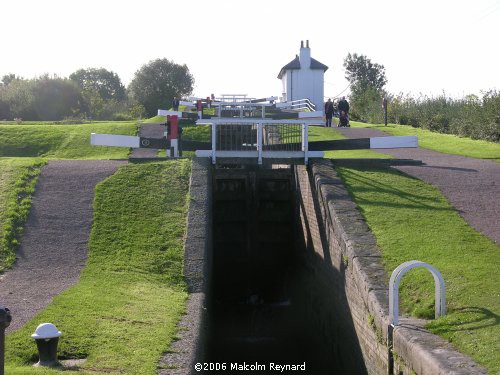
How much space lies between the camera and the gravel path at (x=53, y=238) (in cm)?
1022

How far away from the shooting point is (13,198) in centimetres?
1445

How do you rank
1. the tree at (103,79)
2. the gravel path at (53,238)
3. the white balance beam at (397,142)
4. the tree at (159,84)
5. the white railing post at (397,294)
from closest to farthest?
1. the white railing post at (397,294)
2. the gravel path at (53,238)
3. the white balance beam at (397,142)
4. the tree at (159,84)
5. the tree at (103,79)

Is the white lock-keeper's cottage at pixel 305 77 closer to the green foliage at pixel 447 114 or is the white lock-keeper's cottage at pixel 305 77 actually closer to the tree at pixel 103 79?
the green foliage at pixel 447 114

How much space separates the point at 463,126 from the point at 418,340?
20.8m

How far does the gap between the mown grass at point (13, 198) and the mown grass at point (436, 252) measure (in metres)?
5.95

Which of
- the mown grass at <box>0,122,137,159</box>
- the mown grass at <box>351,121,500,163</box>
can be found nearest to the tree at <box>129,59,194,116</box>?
the mown grass at <box>0,122,137,159</box>

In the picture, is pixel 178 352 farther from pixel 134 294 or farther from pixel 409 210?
pixel 409 210

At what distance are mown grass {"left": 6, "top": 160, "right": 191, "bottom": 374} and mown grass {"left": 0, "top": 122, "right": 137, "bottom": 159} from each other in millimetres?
7224

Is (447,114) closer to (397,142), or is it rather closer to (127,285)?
(397,142)

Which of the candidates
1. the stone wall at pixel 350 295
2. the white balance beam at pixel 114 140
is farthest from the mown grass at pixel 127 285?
the stone wall at pixel 350 295

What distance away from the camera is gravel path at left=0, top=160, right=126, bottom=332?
402 inches

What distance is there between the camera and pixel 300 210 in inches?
648

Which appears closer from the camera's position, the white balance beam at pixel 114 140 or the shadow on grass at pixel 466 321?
the shadow on grass at pixel 466 321

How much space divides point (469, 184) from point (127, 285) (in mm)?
7854
